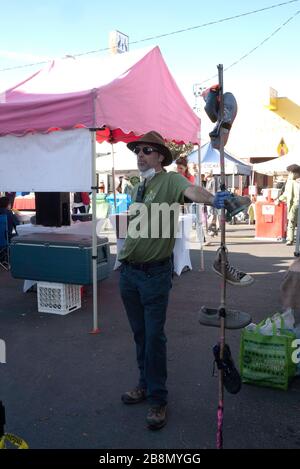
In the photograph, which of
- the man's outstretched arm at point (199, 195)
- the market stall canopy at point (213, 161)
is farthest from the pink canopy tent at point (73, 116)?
the market stall canopy at point (213, 161)

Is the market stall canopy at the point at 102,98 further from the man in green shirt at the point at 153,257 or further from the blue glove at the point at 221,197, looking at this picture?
the blue glove at the point at 221,197

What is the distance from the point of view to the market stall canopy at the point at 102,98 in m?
4.88

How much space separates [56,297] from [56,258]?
58 cm

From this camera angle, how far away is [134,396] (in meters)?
3.47

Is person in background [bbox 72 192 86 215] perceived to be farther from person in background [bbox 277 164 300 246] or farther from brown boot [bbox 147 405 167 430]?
brown boot [bbox 147 405 167 430]

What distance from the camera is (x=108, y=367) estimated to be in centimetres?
417

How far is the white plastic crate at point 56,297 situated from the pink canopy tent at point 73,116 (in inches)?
34.2

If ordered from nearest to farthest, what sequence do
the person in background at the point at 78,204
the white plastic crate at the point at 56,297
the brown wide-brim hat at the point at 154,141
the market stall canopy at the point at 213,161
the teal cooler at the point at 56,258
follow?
the brown wide-brim hat at the point at 154,141 < the teal cooler at the point at 56,258 < the white plastic crate at the point at 56,297 < the person in background at the point at 78,204 < the market stall canopy at the point at 213,161

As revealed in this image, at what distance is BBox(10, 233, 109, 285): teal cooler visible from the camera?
5461 millimetres

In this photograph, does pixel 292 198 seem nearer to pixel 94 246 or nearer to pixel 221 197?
pixel 94 246

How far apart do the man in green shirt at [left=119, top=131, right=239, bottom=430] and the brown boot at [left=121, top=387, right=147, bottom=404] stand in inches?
9.8

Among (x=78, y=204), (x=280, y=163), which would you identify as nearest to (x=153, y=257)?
(x=280, y=163)

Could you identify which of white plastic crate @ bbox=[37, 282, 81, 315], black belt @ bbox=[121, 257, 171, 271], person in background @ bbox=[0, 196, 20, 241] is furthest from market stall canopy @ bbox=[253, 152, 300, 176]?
black belt @ bbox=[121, 257, 171, 271]
